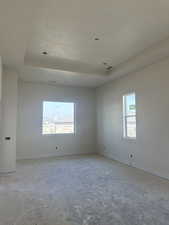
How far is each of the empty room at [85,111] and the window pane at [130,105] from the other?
1.3 inches

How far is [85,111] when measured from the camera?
715 centimetres

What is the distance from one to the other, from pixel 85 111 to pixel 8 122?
11.3ft

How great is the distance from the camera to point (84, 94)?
281 inches

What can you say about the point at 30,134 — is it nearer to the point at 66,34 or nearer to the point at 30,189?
the point at 30,189

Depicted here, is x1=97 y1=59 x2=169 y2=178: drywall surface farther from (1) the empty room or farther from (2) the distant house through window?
(2) the distant house through window

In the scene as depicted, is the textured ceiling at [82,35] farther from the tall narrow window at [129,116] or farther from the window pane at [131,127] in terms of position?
the window pane at [131,127]

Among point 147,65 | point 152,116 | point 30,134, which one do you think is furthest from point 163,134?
point 30,134

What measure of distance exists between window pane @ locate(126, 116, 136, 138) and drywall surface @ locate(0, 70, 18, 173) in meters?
3.43

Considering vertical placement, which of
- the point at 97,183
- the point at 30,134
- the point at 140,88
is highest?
the point at 140,88

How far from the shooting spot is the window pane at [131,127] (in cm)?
511

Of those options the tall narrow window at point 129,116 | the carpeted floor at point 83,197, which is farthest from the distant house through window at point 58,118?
the tall narrow window at point 129,116

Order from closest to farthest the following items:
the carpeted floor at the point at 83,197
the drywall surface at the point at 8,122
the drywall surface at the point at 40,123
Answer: the carpeted floor at the point at 83,197 < the drywall surface at the point at 8,122 < the drywall surface at the point at 40,123

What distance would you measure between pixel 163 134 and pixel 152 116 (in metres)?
0.56

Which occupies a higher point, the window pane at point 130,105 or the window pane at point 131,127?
the window pane at point 130,105
